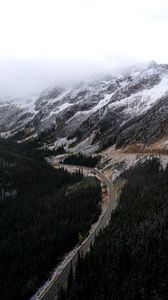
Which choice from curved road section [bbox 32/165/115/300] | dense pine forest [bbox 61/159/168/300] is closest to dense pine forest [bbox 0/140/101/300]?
curved road section [bbox 32/165/115/300]

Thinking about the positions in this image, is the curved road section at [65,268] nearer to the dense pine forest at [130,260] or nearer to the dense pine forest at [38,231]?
the dense pine forest at [38,231]

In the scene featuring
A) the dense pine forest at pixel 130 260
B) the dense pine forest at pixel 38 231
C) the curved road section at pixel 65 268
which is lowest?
the dense pine forest at pixel 38 231

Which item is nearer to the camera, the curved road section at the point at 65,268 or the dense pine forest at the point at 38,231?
the curved road section at the point at 65,268

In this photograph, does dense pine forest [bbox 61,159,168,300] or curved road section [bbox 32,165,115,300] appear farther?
curved road section [bbox 32,165,115,300]

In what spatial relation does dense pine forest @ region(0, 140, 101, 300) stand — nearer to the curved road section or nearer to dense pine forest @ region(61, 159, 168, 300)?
the curved road section

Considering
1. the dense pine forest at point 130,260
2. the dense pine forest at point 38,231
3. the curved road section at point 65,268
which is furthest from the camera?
the dense pine forest at point 38,231

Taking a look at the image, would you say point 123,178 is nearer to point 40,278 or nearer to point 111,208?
point 111,208

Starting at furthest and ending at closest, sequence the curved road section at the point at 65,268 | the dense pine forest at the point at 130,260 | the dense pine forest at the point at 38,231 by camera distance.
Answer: the dense pine forest at the point at 38,231 < the curved road section at the point at 65,268 < the dense pine forest at the point at 130,260

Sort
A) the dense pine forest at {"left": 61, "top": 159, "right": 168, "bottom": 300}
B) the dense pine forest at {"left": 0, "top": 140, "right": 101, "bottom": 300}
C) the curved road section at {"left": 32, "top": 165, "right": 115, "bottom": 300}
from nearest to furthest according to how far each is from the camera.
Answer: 1. the dense pine forest at {"left": 61, "top": 159, "right": 168, "bottom": 300}
2. the curved road section at {"left": 32, "top": 165, "right": 115, "bottom": 300}
3. the dense pine forest at {"left": 0, "top": 140, "right": 101, "bottom": 300}

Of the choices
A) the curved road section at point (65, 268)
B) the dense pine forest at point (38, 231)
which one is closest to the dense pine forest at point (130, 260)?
the curved road section at point (65, 268)

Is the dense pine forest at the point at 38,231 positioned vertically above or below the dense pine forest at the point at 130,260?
below
